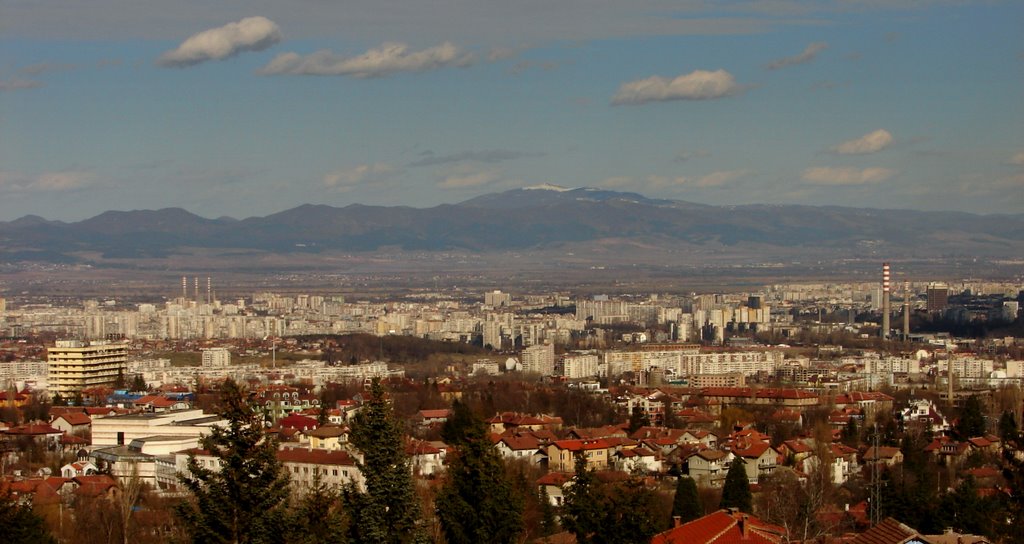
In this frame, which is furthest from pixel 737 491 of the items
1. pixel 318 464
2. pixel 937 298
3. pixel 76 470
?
pixel 937 298

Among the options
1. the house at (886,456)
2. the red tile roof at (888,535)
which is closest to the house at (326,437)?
the house at (886,456)

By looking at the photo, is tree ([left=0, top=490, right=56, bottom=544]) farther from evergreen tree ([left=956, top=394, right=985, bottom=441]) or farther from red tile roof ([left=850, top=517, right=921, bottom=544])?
evergreen tree ([left=956, top=394, right=985, bottom=441])

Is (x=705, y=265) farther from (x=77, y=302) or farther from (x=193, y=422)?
(x=193, y=422)

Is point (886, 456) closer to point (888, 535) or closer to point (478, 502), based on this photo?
point (888, 535)

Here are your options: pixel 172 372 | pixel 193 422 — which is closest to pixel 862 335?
pixel 172 372

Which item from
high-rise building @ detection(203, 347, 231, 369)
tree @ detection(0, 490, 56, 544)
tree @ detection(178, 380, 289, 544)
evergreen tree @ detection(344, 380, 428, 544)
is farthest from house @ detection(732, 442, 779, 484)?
high-rise building @ detection(203, 347, 231, 369)
